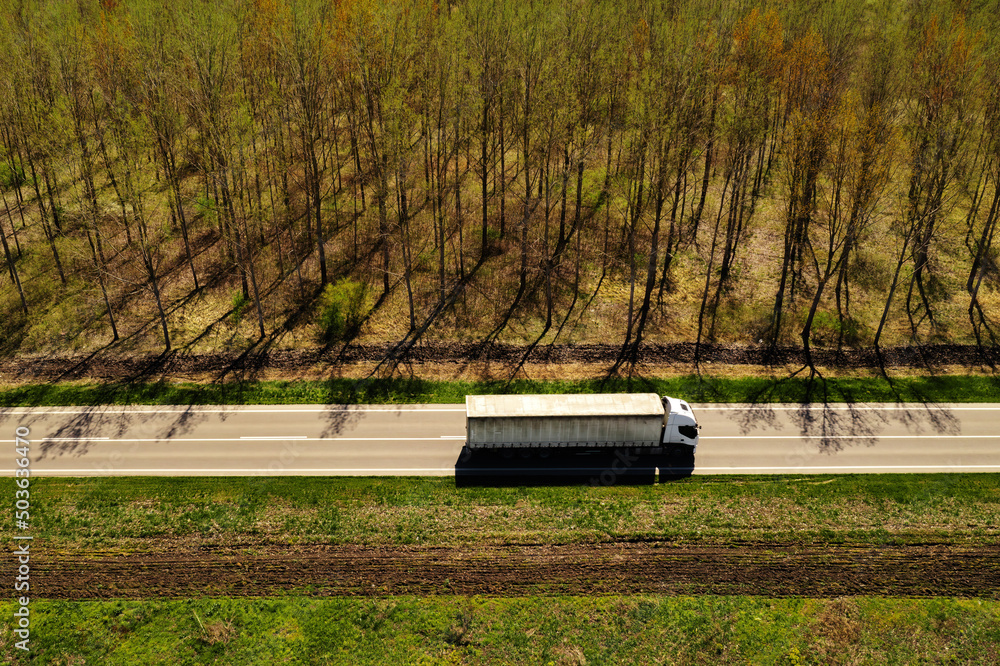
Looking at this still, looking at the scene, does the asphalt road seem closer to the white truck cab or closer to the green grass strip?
the green grass strip

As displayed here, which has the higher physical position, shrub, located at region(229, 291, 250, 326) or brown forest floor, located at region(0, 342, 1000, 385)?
shrub, located at region(229, 291, 250, 326)

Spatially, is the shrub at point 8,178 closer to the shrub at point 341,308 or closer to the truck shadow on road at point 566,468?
the shrub at point 341,308

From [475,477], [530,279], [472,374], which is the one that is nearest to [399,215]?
[530,279]

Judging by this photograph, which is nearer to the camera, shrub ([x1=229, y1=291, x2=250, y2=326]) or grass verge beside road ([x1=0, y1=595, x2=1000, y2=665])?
grass verge beside road ([x1=0, y1=595, x2=1000, y2=665])

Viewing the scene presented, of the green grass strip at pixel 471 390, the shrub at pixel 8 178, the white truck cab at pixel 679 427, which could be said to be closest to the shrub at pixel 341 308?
the green grass strip at pixel 471 390

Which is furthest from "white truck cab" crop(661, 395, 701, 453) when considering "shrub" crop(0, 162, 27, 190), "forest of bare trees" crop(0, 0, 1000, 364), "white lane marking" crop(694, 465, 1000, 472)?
"shrub" crop(0, 162, 27, 190)

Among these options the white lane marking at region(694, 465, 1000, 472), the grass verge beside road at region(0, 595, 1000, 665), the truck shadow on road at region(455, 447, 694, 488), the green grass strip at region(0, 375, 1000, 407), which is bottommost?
the grass verge beside road at region(0, 595, 1000, 665)
